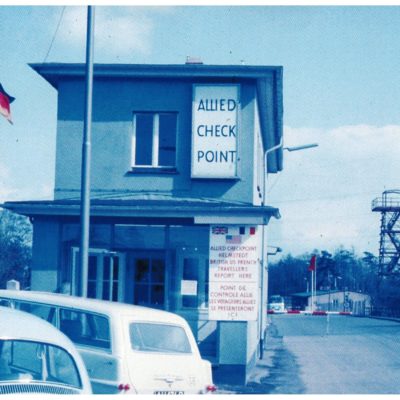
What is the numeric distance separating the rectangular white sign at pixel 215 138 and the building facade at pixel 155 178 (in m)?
0.02

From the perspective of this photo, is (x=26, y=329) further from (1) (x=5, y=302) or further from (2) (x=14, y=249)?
(2) (x=14, y=249)

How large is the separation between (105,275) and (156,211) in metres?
2.29

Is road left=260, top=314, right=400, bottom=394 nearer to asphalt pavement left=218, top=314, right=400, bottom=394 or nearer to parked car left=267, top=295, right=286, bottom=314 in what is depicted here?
asphalt pavement left=218, top=314, right=400, bottom=394

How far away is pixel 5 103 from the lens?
44.1ft

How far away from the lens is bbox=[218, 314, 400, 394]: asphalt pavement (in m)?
13.9

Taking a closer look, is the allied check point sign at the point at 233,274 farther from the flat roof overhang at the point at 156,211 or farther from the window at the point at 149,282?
the window at the point at 149,282

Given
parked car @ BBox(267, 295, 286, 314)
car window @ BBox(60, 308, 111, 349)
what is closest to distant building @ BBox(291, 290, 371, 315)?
parked car @ BBox(267, 295, 286, 314)

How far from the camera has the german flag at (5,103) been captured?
43.5 ft

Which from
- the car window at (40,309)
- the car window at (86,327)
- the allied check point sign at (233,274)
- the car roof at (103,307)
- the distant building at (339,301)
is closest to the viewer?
the car window at (86,327)

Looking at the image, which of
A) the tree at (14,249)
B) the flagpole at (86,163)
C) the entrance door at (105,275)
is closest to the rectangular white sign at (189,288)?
the entrance door at (105,275)

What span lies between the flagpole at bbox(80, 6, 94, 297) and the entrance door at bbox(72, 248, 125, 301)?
3.78 meters

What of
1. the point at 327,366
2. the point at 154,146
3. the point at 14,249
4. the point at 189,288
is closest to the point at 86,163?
the point at 154,146

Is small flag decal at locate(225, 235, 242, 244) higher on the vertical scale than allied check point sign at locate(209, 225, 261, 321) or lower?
higher
